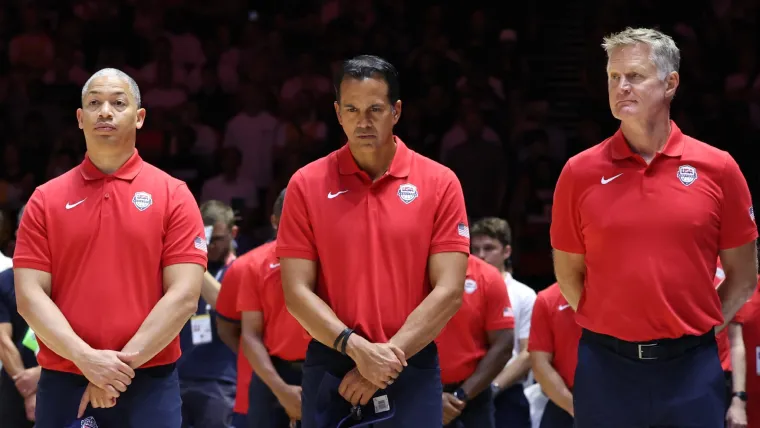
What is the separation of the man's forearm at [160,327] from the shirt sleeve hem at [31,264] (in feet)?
1.52

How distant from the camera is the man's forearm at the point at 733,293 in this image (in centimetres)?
474

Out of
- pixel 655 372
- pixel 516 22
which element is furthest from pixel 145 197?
pixel 516 22

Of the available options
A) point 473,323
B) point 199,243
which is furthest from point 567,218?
point 473,323

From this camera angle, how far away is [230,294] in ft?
24.2

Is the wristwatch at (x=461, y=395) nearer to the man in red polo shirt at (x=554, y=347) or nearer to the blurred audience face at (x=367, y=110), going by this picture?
the man in red polo shirt at (x=554, y=347)

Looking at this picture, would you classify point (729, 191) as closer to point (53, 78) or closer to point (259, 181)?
point (259, 181)

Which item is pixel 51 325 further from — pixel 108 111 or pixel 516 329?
pixel 516 329

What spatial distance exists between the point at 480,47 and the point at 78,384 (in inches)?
308

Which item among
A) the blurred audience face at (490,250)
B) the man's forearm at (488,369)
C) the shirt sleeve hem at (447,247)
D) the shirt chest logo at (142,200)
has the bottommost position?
the man's forearm at (488,369)

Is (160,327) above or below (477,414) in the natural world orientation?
above

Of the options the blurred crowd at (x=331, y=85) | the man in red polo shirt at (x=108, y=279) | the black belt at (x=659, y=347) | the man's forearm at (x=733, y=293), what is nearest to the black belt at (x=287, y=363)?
the man in red polo shirt at (x=108, y=279)

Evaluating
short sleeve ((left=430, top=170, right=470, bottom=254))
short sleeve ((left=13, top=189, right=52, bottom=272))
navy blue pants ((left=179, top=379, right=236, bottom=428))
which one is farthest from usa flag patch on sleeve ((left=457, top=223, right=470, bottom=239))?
navy blue pants ((left=179, top=379, right=236, bottom=428))

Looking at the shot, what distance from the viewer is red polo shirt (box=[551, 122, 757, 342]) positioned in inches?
177

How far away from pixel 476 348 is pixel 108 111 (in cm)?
277
